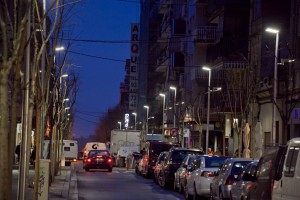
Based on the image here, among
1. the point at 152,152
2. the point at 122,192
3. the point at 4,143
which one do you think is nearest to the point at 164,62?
the point at 152,152

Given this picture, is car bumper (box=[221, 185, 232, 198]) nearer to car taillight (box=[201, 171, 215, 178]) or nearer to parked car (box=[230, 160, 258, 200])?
parked car (box=[230, 160, 258, 200])

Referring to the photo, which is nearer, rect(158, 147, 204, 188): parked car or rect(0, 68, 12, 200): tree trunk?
rect(0, 68, 12, 200): tree trunk

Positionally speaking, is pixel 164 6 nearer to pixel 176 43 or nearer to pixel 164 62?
pixel 164 62

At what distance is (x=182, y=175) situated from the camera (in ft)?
102

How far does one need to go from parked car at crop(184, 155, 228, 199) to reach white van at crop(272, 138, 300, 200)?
35.5 feet

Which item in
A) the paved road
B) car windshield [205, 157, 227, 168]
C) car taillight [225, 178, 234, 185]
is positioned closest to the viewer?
car taillight [225, 178, 234, 185]

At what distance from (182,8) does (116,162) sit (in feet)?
70.3

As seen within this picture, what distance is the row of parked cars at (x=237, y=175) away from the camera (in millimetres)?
15359

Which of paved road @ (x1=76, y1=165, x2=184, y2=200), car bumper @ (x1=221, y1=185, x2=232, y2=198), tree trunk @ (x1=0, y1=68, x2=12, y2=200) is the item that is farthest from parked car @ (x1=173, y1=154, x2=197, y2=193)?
tree trunk @ (x1=0, y1=68, x2=12, y2=200)

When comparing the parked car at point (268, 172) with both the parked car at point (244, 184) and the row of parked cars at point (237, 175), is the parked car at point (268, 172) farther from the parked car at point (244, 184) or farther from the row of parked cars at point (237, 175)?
the parked car at point (244, 184)

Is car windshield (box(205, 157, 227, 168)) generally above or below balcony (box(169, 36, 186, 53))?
below

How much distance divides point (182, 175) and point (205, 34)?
3906cm

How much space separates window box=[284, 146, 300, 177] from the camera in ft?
49.4

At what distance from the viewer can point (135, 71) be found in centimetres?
14425
